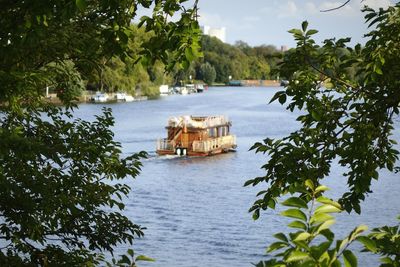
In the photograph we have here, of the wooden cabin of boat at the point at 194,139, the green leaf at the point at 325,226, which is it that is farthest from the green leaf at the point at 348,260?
the wooden cabin of boat at the point at 194,139

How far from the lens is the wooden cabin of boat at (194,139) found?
45.2 m

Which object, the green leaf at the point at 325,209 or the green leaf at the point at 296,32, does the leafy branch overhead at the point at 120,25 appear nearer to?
the green leaf at the point at 296,32

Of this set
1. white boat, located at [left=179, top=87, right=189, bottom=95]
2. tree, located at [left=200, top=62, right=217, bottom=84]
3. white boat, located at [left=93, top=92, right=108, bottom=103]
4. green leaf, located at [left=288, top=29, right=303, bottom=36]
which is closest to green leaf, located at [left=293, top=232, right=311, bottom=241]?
green leaf, located at [left=288, top=29, right=303, bottom=36]

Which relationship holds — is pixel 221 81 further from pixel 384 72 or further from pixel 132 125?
pixel 384 72

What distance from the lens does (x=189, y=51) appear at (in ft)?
14.1

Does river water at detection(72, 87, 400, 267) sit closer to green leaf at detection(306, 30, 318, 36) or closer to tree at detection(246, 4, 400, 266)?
tree at detection(246, 4, 400, 266)

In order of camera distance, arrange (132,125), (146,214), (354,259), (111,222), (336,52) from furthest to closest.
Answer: (132,125), (146,214), (111,222), (336,52), (354,259)

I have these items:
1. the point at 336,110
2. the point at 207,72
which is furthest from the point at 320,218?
the point at 207,72

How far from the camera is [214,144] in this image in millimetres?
47250

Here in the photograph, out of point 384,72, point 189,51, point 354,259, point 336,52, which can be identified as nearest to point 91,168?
point 336,52

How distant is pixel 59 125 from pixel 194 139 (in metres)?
37.6

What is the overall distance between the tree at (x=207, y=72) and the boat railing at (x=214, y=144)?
4450 inches

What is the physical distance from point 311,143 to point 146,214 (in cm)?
2018

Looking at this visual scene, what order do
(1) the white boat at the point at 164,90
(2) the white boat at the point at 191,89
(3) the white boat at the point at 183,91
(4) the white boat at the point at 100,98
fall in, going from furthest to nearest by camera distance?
1. (2) the white boat at the point at 191,89
2. (3) the white boat at the point at 183,91
3. (1) the white boat at the point at 164,90
4. (4) the white boat at the point at 100,98
